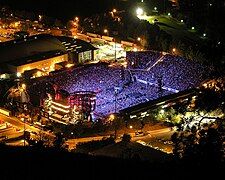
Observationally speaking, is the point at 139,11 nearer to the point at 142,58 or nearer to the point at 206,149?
the point at 142,58

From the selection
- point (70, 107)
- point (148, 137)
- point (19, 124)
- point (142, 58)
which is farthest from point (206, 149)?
point (142, 58)

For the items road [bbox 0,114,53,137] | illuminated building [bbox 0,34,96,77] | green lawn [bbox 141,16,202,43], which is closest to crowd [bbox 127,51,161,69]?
illuminated building [bbox 0,34,96,77]

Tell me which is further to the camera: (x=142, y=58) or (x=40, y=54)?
(x=40, y=54)

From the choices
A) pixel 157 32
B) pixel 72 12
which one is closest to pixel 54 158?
pixel 157 32

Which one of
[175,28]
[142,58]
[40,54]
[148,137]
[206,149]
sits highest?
[175,28]

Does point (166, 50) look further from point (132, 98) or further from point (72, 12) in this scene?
point (72, 12)

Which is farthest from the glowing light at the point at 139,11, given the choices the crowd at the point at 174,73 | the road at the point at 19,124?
the road at the point at 19,124

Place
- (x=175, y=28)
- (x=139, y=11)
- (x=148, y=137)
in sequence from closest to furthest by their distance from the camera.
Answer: (x=148, y=137), (x=175, y=28), (x=139, y=11)

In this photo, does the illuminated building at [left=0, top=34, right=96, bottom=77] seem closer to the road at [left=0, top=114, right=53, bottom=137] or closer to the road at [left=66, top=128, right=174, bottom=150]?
the road at [left=0, top=114, right=53, bottom=137]

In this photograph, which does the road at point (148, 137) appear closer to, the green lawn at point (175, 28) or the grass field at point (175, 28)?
the grass field at point (175, 28)
